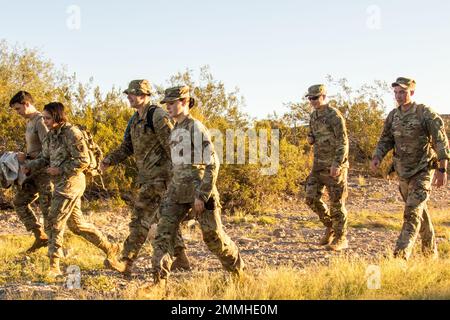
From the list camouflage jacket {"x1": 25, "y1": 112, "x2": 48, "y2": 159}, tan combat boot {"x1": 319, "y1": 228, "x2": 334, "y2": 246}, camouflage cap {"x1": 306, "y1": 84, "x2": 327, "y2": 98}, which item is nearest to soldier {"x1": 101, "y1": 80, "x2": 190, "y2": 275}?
camouflage jacket {"x1": 25, "y1": 112, "x2": 48, "y2": 159}

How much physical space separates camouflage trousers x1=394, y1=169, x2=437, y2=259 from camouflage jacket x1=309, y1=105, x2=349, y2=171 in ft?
3.68

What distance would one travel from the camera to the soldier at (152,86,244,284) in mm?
5062

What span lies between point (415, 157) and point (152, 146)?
3.39 metres

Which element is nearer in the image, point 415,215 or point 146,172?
point 146,172

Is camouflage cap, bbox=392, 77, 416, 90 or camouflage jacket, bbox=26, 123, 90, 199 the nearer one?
camouflage jacket, bbox=26, 123, 90, 199

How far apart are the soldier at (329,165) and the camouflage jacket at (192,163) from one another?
3.26 m

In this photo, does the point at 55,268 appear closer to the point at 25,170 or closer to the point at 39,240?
the point at 25,170

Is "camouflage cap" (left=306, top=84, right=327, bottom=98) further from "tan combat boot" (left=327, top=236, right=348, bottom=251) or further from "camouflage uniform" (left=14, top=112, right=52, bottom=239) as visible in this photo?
"camouflage uniform" (left=14, top=112, right=52, bottom=239)

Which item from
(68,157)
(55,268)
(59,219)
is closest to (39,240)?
(55,268)

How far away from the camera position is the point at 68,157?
21.7 feet

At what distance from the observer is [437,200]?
1638cm

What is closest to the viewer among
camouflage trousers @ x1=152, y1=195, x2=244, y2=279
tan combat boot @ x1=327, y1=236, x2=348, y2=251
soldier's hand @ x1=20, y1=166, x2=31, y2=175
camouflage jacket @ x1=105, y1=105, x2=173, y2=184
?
camouflage trousers @ x1=152, y1=195, x2=244, y2=279

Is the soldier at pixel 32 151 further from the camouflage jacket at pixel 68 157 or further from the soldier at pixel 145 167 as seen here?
the soldier at pixel 145 167
